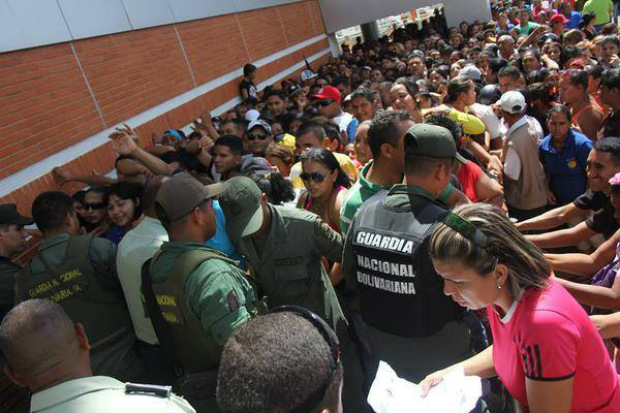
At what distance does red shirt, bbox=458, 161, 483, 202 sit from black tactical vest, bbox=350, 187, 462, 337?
3.85 feet

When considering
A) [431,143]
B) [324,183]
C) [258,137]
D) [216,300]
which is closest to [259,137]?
[258,137]

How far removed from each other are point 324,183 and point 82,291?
68.4 inches

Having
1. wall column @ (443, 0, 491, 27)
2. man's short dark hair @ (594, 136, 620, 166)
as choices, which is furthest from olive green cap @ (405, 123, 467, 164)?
wall column @ (443, 0, 491, 27)

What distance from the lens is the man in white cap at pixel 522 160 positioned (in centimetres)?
400

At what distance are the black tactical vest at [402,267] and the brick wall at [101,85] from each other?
146 inches

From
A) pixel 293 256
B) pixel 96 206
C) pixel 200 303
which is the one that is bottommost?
pixel 293 256

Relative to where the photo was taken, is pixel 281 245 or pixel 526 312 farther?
pixel 281 245

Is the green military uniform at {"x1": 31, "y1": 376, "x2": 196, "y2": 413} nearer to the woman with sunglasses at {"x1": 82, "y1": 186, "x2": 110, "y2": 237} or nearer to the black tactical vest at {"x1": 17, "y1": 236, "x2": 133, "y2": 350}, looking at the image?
the black tactical vest at {"x1": 17, "y1": 236, "x2": 133, "y2": 350}

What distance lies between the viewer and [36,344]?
1.71 meters

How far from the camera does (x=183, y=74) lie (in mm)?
7754

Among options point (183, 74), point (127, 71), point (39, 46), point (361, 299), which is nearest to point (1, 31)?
point (39, 46)

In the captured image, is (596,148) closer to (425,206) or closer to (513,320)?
(425,206)

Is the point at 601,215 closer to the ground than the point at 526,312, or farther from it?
closer to the ground

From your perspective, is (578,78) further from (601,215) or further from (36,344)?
(36,344)
